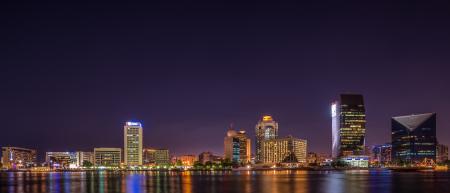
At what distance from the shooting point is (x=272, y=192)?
67438mm

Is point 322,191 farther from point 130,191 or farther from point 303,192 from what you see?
point 130,191

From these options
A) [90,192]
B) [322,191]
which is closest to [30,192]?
[90,192]

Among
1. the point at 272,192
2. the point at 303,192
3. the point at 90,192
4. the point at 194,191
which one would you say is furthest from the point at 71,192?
the point at 303,192

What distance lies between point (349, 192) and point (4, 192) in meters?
46.2

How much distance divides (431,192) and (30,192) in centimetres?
5270

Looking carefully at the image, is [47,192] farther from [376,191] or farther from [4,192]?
[376,191]

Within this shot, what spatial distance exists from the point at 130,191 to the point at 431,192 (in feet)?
130

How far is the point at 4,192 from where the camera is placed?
2805 inches

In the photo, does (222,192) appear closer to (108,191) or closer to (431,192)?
(108,191)

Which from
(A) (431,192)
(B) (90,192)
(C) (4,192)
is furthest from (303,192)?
(C) (4,192)

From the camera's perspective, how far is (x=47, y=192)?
69.9 meters

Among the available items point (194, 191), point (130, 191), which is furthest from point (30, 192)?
point (194, 191)

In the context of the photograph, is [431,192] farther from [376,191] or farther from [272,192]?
[272,192]

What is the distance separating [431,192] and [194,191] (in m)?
31.0
